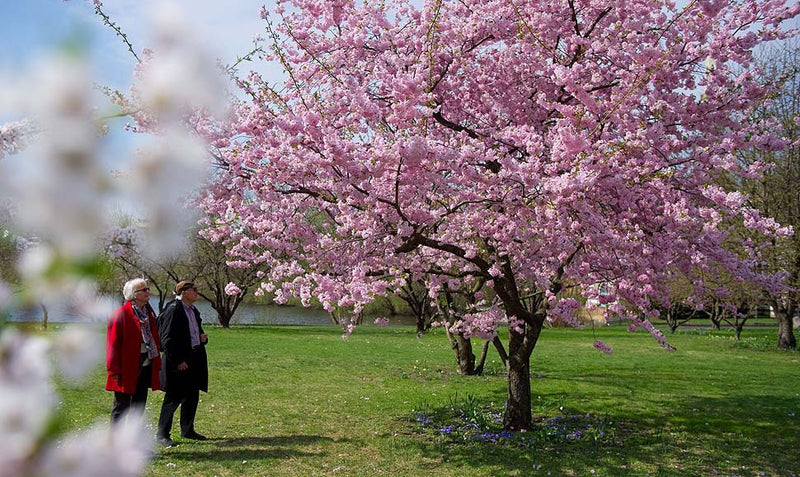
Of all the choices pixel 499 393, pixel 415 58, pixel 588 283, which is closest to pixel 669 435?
pixel 588 283

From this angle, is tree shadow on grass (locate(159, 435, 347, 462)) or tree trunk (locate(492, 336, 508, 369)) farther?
tree trunk (locate(492, 336, 508, 369))

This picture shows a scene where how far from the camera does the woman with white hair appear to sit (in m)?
6.05

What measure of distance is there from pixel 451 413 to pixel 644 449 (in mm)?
2939

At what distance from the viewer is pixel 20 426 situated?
47 cm

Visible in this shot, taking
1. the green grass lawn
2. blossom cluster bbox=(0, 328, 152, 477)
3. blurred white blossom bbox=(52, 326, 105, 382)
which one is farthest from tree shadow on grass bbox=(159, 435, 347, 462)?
blossom cluster bbox=(0, 328, 152, 477)

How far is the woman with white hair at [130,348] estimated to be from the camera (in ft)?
19.9

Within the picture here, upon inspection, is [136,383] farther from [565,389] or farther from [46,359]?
[565,389]

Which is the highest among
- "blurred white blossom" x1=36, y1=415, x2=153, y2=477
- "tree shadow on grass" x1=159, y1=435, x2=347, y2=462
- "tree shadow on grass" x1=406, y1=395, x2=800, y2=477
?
"blurred white blossom" x1=36, y1=415, x2=153, y2=477

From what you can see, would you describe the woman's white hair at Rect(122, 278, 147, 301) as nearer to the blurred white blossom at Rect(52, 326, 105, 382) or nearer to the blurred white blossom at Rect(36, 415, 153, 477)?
the blurred white blossom at Rect(52, 326, 105, 382)

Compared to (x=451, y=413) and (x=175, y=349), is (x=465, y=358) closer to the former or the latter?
(x=451, y=413)

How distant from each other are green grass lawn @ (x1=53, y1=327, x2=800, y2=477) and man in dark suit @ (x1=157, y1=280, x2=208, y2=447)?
0.32 metres

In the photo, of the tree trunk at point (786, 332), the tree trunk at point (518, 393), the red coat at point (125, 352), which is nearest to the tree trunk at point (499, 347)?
the tree trunk at point (518, 393)

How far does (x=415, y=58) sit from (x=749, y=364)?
55.6ft

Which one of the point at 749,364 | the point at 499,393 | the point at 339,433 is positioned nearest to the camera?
the point at 339,433
